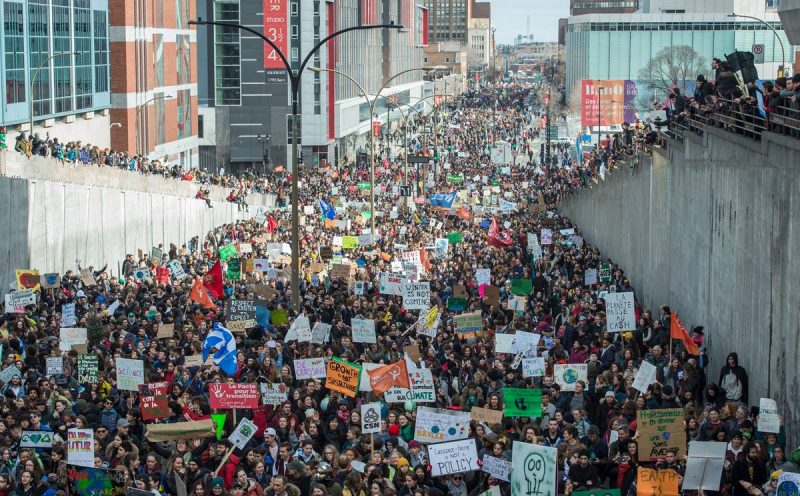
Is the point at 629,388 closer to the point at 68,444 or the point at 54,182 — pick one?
the point at 68,444

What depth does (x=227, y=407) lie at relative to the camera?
1831 cm

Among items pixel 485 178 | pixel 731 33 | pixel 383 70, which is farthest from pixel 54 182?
pixel 731 33

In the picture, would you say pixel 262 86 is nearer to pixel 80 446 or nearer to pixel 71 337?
pixel 71 337

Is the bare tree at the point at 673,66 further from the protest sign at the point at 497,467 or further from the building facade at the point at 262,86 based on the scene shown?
the protest sign at the point at 497,467

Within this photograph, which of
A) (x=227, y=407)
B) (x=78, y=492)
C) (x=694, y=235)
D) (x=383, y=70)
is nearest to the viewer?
(x=78, y=492)

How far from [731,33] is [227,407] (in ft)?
444

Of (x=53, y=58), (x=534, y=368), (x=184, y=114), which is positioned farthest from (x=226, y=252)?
(x=184, y=114)

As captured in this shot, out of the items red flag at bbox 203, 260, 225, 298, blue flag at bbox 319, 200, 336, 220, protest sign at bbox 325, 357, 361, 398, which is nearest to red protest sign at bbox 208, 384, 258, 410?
protest sign at bbox 325, 357, 361, 398

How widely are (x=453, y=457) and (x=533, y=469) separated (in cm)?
109

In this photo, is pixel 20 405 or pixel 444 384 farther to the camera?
pixel 444 384

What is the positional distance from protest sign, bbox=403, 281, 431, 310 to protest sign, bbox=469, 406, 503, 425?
9824 millimetres

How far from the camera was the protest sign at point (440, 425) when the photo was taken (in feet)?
54.9

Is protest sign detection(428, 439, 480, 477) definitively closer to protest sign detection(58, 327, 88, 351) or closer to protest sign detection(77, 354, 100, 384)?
protest sign detection(77, 354, 100, 384)

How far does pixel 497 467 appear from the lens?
15.4 metres
